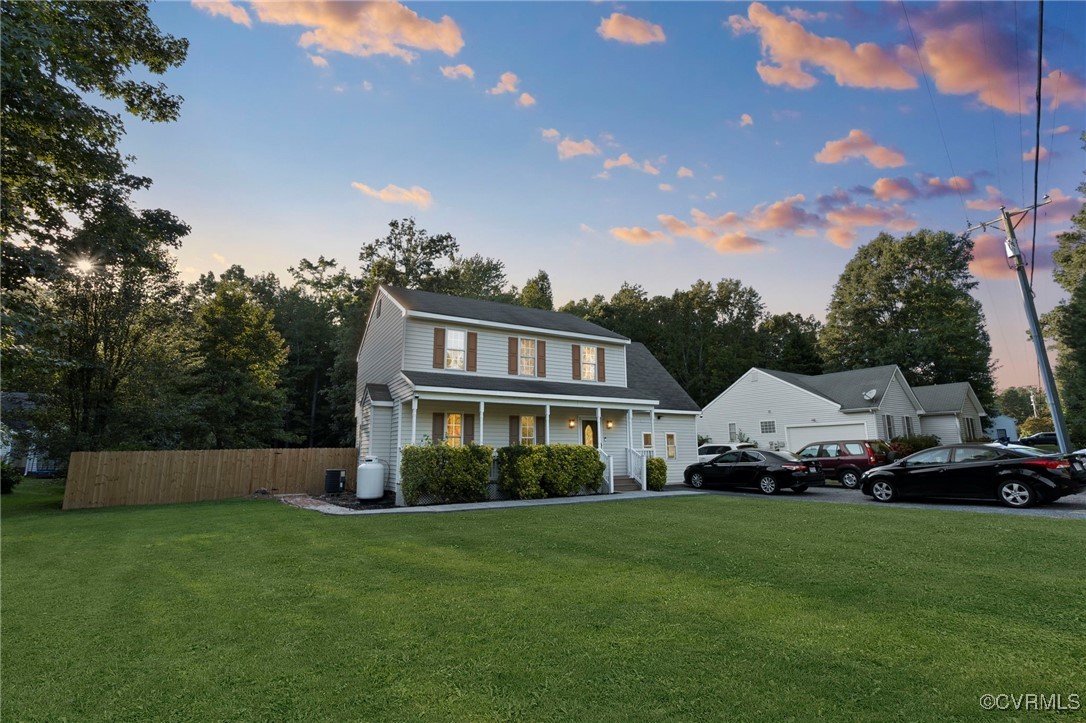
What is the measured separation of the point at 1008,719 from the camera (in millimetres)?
2381

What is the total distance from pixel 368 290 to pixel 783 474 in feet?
95.5

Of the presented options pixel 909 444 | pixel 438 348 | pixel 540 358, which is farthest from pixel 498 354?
pixel 909 444

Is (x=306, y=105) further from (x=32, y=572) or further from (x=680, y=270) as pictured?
(x=680, y=270)

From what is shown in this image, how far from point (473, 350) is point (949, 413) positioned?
1226 inches

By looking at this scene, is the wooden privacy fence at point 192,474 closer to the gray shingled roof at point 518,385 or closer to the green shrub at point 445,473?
the gray shingled roof at point 518,385

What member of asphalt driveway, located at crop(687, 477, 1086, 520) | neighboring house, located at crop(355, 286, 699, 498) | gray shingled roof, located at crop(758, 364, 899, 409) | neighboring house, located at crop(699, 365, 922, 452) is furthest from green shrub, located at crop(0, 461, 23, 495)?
gray shingled roof, located at crop(758, 364, 899, 409)

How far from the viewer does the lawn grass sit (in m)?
2.66

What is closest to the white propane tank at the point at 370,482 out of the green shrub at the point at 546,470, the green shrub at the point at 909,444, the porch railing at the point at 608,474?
the green shrub at the point at 546,470

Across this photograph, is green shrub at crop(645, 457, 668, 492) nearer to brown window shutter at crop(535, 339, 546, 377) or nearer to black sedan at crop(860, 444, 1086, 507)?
brown window shutter at crop(535, 339, 546, 377)

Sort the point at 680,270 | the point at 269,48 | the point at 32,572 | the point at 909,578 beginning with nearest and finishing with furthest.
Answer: the point at 909,578 < the point at 32,572 < the point at 269,48 < the point at 680,270

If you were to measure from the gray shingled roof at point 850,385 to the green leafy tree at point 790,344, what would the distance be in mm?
11407

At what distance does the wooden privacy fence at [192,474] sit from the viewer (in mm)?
14445

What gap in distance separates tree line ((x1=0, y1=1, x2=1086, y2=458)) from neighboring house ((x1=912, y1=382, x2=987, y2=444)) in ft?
16.8

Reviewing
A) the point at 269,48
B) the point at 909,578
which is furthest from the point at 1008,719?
the point at 269,48
